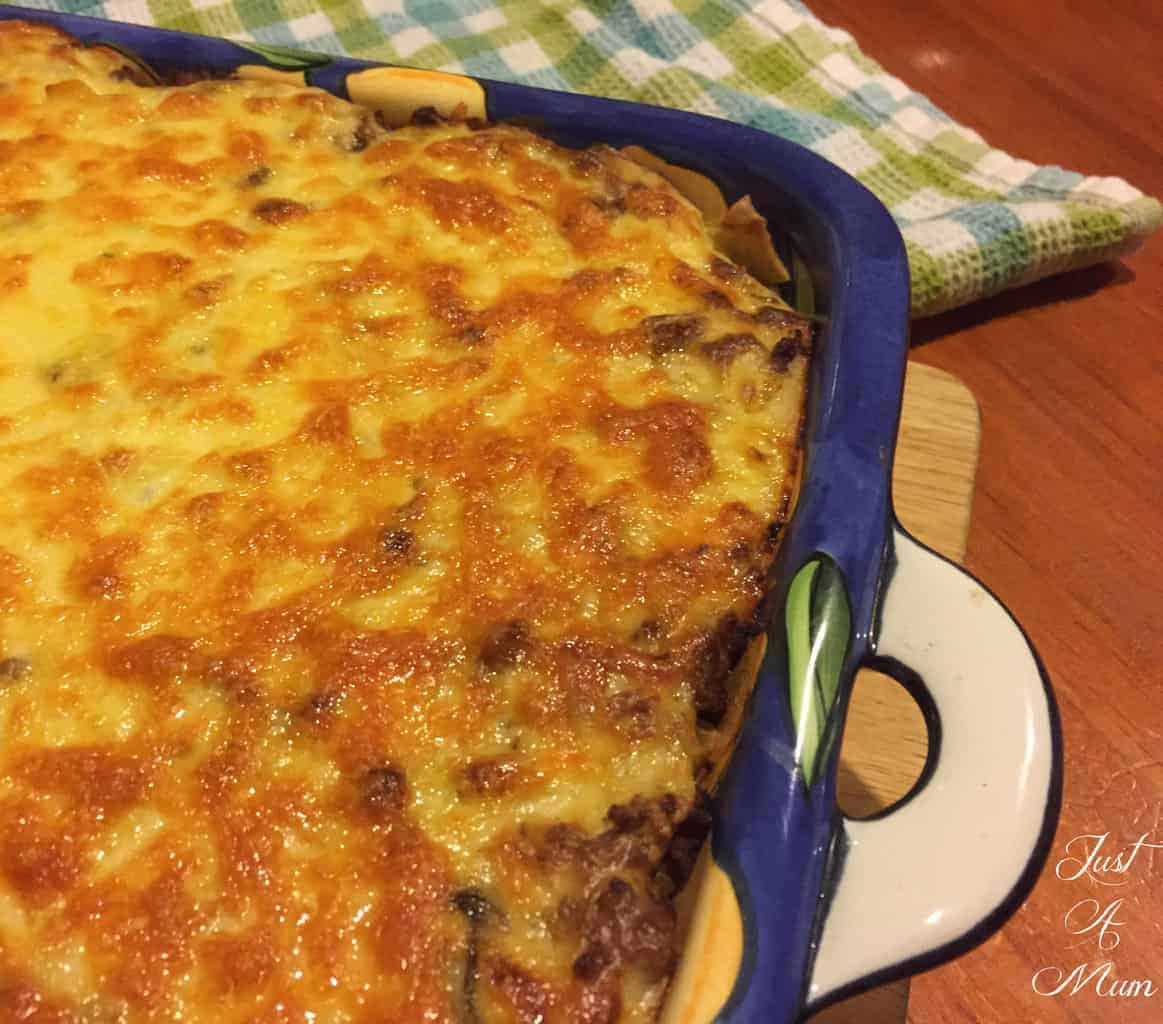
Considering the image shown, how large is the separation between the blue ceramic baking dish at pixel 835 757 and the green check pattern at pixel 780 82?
0.60 m

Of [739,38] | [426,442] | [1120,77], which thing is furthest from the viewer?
[1120,77]

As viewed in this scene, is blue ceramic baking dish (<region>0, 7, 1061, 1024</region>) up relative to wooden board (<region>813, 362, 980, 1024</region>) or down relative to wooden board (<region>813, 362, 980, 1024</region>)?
up

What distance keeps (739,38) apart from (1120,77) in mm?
765

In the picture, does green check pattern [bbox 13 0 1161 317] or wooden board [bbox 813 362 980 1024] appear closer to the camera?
wooden board [bbox 813 362 980 1024]

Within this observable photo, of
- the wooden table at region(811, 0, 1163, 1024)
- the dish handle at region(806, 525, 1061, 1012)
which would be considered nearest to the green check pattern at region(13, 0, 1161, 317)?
the wooden table at region(811, 0, 1163, 1024)

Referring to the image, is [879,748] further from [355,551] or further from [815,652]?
[355,551]

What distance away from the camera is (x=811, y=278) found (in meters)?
1.16

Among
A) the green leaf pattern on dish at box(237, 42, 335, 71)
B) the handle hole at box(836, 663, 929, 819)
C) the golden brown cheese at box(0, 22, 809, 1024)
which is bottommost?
the handle hole at box(836, 663, 929, 819)

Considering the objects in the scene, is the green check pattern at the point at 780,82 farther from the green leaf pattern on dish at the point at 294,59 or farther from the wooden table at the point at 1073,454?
the green leaf pattern on dish at the point at 294,59

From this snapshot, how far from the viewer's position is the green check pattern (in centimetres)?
158

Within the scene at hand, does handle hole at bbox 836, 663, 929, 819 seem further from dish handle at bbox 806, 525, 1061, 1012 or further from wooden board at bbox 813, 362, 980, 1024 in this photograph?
dish handle at bbox 806, 525, 1061, 1012

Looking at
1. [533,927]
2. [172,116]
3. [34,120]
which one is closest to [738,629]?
[533,927]

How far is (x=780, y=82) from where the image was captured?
6.15 ft

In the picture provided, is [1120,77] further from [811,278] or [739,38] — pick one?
[811,278]
